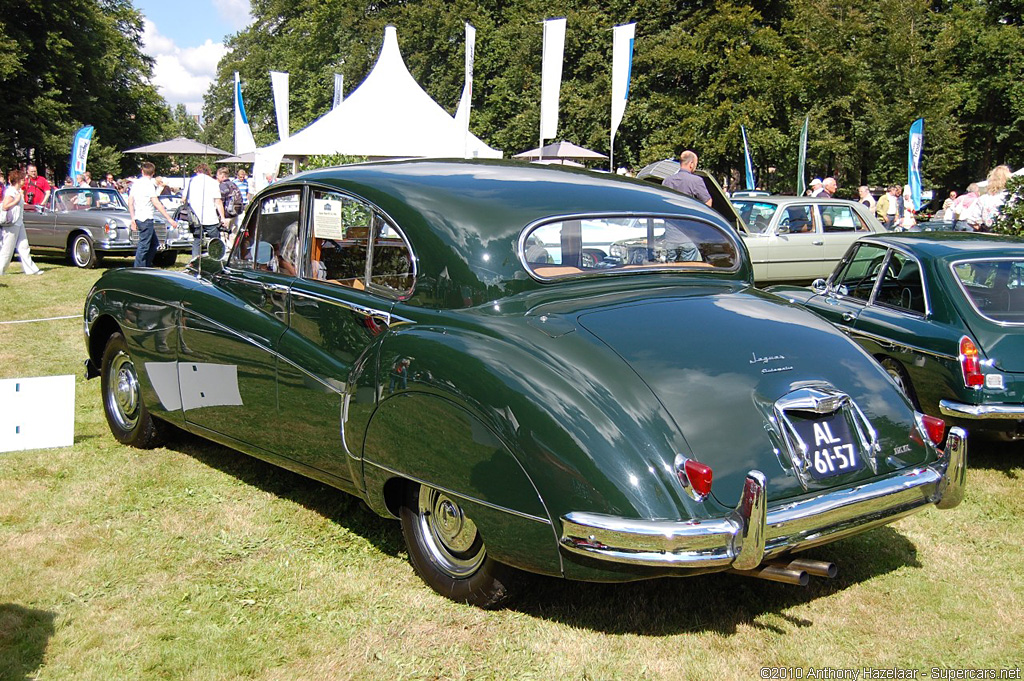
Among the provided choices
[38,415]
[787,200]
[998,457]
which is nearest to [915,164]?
[787,200]

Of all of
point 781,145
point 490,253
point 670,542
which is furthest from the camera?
point 781,145

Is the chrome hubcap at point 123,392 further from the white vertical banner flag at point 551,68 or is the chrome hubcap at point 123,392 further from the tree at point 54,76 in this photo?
the tree at point 54,76

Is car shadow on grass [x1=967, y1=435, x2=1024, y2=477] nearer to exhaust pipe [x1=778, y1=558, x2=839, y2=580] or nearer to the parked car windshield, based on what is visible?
the parked car windshield

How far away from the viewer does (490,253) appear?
3699mm

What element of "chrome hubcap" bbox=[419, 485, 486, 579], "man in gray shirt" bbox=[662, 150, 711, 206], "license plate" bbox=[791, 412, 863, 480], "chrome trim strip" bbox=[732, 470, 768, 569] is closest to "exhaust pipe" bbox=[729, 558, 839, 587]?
"chrome trim strip" bbox=[732, 470, 768, 569]

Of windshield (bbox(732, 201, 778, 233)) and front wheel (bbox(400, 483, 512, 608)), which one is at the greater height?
windshield (bbox(732, 201, 778, 233))

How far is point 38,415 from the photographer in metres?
5.39

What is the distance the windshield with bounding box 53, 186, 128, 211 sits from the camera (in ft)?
57.3

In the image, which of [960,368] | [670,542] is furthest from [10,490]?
[960,368]

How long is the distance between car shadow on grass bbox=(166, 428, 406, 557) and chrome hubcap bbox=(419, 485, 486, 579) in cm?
55

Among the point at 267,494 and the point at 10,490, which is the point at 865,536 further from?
the point at 10,490

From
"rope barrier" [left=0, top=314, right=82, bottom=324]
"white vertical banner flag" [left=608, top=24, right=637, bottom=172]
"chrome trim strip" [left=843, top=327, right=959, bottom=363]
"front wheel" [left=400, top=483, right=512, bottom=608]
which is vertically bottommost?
"front wheel" [left=400, top=483, right=512, bottom=608]

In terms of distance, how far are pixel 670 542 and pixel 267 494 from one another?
2789 millimetres

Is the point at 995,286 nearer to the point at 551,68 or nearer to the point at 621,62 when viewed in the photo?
the point at 551,68
